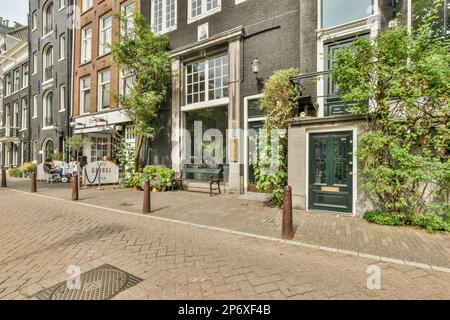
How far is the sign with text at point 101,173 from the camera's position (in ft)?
39.6

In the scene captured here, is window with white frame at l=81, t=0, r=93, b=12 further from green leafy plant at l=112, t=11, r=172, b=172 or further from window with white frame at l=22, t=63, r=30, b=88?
window with white frame at l=22, t=63, r=30, b=88

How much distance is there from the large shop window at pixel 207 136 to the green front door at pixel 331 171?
14.8 feet

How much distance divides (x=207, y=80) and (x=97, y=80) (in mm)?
9100

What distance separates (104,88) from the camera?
15.9 meters

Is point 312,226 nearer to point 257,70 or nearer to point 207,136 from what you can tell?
point 257,70

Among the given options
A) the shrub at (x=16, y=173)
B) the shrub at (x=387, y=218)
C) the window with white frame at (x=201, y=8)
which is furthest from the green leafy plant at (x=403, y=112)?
the shrub at (x=16, y=173)

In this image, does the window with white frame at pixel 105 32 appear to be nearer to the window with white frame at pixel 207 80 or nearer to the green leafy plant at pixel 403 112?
the window with white frame at pixel 207 80

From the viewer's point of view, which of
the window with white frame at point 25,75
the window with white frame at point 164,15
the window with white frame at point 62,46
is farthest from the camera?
the window with white frame at point 25,75

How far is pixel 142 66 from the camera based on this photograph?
11523 mm

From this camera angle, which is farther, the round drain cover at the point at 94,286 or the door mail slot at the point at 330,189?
the door mail slot at the point at 330,189

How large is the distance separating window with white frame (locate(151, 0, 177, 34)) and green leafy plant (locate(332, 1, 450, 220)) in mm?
9530

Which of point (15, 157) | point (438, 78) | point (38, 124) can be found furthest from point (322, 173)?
point (15, 157)

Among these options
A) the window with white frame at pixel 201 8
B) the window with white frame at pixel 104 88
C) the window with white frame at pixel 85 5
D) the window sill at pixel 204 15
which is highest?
the window with white frame at pixel 85 5

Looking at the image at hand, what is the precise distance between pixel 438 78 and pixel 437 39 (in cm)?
116
